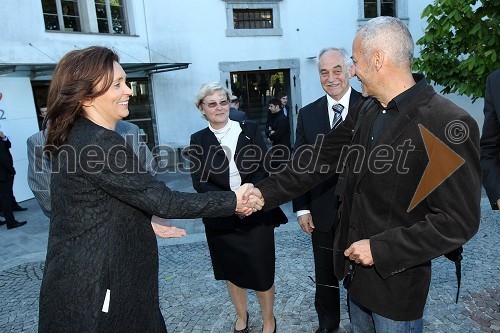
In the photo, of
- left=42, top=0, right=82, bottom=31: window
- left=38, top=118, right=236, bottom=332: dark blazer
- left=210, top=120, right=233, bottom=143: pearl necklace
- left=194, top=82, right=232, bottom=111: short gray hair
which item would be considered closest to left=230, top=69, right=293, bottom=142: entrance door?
left=42, top=0, right=82, bottom=31: window

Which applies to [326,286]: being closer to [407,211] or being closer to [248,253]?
[248,253]

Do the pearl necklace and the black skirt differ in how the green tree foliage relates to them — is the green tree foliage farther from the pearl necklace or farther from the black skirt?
the black skirt

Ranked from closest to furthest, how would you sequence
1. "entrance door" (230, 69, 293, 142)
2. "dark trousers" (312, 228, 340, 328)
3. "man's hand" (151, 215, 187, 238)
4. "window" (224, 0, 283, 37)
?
"man's hand" (151, 215, 187, 238) < "dark trousers" (312, 228, 340, 328) < "window" (224, 0, 283, 37) < "entrance door" (230, 69, 293, 142)

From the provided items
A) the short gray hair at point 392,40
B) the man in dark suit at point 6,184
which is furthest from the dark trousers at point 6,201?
the short gray hair at point 392,40

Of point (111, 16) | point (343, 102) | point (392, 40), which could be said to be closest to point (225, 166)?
point (343, 102)

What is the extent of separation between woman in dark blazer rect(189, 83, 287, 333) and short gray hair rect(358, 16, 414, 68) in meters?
1.59

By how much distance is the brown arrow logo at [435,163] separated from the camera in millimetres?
1552

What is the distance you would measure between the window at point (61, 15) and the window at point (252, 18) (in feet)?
14.3

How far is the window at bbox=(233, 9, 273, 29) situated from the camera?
12.8 metres

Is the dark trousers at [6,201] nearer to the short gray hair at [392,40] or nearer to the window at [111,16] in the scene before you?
the window at [111,16]

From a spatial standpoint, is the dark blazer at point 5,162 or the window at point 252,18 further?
the window at point 252,18

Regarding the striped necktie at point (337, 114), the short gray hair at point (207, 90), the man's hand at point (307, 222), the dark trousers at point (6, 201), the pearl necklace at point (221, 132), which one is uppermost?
the short gray hair at point (207, 90)

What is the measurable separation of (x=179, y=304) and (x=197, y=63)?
9.62 meters

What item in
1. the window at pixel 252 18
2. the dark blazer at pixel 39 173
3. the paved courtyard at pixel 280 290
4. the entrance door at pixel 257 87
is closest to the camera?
the dark blazer at pixel 39 173
